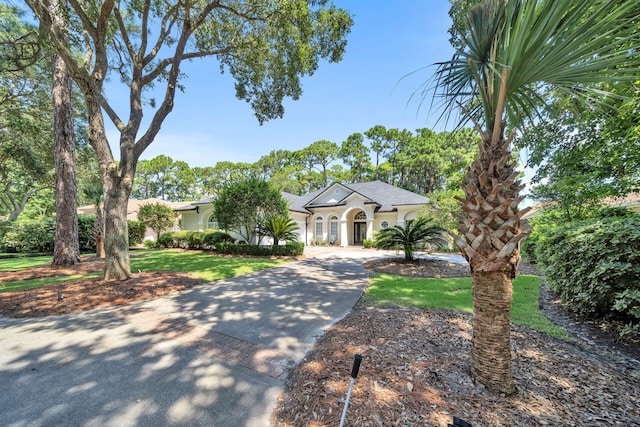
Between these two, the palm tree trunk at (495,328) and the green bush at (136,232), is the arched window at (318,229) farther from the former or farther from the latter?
the palm tree trunk at (495,328)

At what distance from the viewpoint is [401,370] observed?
2686 millimetres

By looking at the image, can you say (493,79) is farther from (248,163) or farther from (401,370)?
(248,163)

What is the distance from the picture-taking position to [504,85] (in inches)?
85.4

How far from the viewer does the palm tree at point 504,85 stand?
1.92m

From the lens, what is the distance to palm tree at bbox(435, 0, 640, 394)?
1.92 m

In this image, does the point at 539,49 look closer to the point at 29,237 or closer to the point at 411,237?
the point at 411,237

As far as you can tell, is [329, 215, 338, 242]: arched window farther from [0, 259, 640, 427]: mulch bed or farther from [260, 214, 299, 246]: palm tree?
[0, 259, 640, 427]: mulch bed

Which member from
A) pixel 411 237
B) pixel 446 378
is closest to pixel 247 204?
pixel 411 237

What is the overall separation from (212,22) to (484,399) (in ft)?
41.7

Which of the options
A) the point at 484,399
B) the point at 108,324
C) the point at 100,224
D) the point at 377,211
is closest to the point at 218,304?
the point at 108,324

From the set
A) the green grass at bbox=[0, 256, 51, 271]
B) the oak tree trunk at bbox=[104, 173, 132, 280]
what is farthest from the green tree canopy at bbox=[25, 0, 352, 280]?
the green grass at bbox=[0, 256, 51, 271]

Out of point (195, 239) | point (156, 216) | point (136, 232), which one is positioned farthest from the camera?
point (136, 232)

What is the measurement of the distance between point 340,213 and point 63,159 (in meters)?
17.6

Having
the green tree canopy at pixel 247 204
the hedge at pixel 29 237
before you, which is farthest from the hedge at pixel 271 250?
the hedge at pixel 29 237
